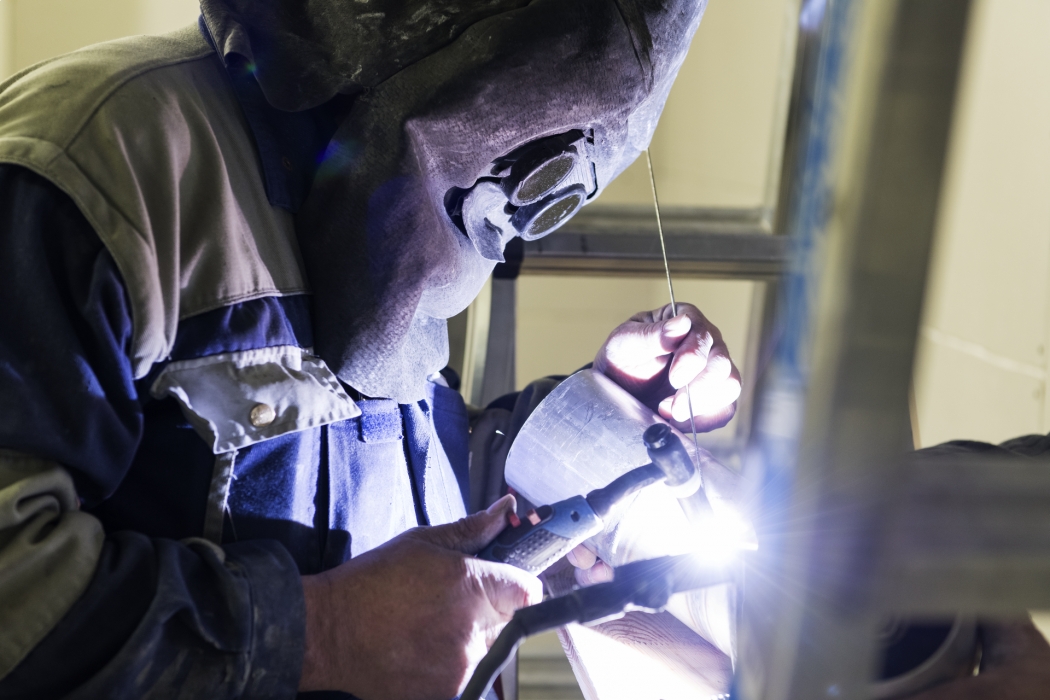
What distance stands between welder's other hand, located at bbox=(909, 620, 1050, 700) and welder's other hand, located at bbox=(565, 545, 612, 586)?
696 millimetres

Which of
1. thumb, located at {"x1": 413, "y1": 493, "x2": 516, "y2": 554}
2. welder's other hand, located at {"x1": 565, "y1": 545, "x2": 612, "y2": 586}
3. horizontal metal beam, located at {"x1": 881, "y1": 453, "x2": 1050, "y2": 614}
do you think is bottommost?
welder's other hand, located at {"x1": 565, "y1": 545, "x2": 612, "y2": 586}

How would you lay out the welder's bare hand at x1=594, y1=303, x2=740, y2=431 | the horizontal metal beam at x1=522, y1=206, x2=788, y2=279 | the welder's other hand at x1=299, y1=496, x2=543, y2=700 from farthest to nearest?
the horizontal metal beam at x1=522, y1=206, x2=788, y2=279, the welder's bare hand at x1=594, y1=303, x2=740, y2=431, the welder's other hand at x1=299, y1=496, x2=543, y2=700

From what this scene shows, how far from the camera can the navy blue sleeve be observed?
2.48 feet

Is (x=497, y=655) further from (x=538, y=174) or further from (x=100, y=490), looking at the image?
(x=538, y=174)

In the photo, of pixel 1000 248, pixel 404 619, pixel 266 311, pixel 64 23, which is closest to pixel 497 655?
pixel 404 619

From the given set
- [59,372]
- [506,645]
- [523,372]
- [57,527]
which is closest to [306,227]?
[59,372]

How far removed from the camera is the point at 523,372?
3.57m

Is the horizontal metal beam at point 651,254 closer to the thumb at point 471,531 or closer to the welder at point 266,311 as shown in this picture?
the welder at point 266,311

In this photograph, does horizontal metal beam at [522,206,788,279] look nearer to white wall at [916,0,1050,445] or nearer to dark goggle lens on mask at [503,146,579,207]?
white wall at [916,0,1050,445]

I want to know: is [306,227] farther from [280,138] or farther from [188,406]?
[188,406]

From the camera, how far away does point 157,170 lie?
867 mm

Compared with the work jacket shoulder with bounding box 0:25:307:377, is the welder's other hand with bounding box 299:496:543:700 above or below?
below

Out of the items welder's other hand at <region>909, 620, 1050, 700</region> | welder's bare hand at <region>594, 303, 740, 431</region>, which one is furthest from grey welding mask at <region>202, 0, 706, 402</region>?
welder's other hand at <region>909, 620, 1050, 700</region>

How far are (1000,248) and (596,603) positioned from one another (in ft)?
6.58
